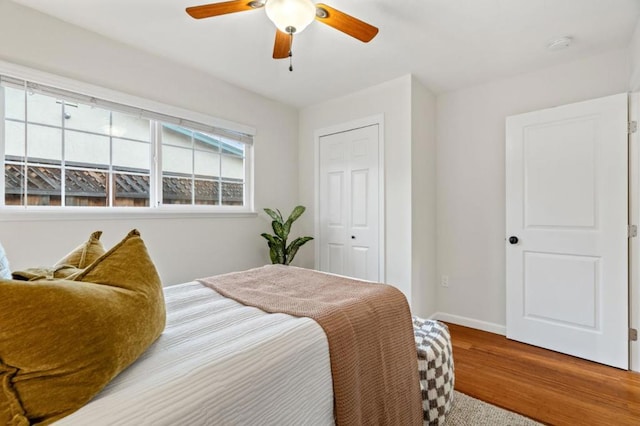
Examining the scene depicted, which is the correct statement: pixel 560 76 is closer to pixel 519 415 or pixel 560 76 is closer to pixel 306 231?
pixel 519 415

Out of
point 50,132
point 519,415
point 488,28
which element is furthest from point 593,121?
point 50,132

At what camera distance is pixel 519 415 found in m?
1.67

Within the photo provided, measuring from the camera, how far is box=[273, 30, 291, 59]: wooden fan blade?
176 centimetres

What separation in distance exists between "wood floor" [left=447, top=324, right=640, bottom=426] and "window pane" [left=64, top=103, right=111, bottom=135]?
128 inches

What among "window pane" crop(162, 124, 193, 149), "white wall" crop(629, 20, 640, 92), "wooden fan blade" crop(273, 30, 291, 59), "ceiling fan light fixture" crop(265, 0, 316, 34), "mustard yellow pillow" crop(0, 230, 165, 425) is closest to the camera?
"mustard yellow pillow" crop(0, 230, 165, 425)

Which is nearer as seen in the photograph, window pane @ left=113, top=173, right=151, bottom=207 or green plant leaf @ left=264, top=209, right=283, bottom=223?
window pane @ left=113, top=173, right=151, bottom=207

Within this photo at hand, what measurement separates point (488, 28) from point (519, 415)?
252 centimetres

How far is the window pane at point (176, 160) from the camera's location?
2678 millimetres

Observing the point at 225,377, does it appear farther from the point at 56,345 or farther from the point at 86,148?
the point at 86,148

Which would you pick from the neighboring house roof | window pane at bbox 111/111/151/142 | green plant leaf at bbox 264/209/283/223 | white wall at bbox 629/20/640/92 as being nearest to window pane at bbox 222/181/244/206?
the neighboring house roof

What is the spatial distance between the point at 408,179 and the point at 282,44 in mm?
1656

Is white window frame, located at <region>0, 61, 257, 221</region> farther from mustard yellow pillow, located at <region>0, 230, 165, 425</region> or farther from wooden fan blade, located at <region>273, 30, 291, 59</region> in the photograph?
mustard yellow pillow, located at <region>0, 230, 165, 425</region>

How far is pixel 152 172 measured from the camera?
8.50 ft

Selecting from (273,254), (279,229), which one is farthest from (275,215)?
(273,254)
